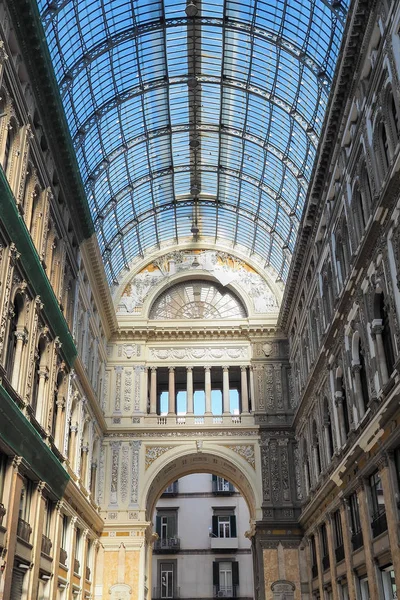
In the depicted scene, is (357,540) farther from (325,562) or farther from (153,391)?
(153,391)

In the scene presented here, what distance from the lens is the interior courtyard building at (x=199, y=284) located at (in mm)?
20453

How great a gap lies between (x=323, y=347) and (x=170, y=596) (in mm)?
30784

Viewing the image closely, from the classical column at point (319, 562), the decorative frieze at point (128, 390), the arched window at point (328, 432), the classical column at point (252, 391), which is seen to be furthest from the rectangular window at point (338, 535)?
the decorative frieze at point (128, 390)

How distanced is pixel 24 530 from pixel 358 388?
12.6 meters

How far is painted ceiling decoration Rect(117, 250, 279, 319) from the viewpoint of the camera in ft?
144

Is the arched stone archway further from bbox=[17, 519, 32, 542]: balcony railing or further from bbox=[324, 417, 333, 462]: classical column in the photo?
bbox=[17, 519, 32, 542]: balcony railing

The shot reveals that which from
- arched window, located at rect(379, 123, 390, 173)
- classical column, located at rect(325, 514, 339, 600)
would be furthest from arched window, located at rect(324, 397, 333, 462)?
arched window, located at rect(379, 123, 390, 173)

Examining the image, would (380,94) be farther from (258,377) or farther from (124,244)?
(124,244)

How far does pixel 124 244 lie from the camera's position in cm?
4462

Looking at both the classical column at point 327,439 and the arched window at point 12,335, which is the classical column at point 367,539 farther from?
the arched window at point 12,335

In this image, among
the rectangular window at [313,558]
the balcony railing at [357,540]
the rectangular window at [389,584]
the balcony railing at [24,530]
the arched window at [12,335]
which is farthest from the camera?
the rectangular window at [313,558]

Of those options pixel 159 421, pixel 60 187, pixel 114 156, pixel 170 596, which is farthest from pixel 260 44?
pixel 170 596

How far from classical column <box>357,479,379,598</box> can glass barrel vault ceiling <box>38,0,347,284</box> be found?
17.6 m

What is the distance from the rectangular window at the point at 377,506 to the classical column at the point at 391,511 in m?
1.21
